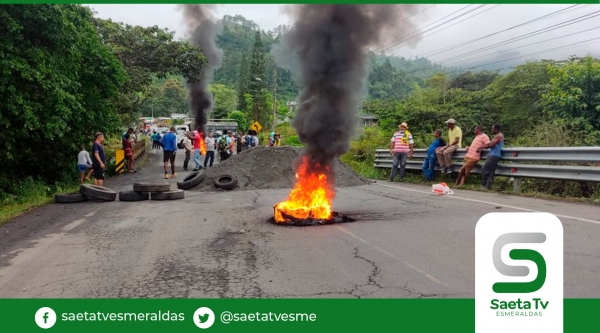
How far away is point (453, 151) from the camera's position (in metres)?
13.1

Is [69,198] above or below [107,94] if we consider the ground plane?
below

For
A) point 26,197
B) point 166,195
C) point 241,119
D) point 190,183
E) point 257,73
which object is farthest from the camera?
point 257,73

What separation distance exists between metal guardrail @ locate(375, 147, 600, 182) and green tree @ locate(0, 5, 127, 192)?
10.8 m

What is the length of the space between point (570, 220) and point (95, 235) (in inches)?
274

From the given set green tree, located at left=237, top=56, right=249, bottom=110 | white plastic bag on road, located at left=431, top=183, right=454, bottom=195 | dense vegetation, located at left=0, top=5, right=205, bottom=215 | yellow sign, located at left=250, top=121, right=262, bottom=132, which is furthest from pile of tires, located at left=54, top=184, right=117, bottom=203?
green tree, located at left=237, top=56, right=249, bottom=110

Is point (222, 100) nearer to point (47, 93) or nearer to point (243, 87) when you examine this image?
point (243, 87)

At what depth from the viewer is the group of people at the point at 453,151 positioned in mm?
11133

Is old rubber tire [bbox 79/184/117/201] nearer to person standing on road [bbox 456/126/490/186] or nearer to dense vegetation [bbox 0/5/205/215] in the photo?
dense vegetation [bbox 0/5/205/215]

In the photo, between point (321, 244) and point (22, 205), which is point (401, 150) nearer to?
point (321, 244)

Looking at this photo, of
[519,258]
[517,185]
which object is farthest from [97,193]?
[519,258]

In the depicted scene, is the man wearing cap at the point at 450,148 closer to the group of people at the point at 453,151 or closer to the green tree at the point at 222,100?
the group of people at the point at 453,151

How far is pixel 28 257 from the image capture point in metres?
6.02

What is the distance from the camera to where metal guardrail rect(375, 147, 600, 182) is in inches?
346

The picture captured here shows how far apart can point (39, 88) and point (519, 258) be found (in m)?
12.0
